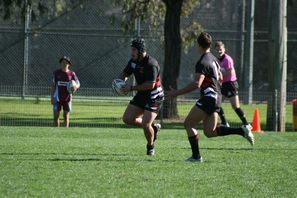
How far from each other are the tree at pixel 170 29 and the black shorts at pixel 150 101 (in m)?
8.90

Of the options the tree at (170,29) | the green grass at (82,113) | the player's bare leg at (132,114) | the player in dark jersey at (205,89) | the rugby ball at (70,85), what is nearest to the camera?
the player in dark jersey at (205,89)

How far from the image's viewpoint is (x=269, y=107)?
65.7 ft

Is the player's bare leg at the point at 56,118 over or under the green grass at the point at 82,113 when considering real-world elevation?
over

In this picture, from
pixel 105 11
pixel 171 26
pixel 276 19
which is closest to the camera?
pixel 276 19

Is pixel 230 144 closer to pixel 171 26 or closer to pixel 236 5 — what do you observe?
pixel 171 26

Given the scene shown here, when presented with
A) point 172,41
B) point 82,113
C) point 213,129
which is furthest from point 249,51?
point 213,129

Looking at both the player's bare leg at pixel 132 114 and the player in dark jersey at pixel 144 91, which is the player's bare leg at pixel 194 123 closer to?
the player in dark jersey at pixel 144 91

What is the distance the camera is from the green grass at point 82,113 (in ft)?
70.5

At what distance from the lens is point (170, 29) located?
2361 centimetres

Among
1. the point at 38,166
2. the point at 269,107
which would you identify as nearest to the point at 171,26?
the point at 269,107

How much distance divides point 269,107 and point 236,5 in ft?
52.5

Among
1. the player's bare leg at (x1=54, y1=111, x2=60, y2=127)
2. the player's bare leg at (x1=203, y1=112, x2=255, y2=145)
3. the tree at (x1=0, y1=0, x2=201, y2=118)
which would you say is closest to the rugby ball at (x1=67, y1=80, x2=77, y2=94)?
the player's bare leg at (x1=54, y1=111, x2=60, y2=127)

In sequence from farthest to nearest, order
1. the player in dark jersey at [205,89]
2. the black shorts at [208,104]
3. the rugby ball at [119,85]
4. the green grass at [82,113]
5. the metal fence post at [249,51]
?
1. the metal fence post at [249,51]
2. the green grass at [82,113]
3. the rugby ball at [119,85]
4. the black shorts at [208,104]
5. the player in dark jersey at [205,89]

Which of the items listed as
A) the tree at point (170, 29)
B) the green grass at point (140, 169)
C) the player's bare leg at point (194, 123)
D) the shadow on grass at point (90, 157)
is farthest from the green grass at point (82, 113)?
the player's bare leg at point (194, 123)
